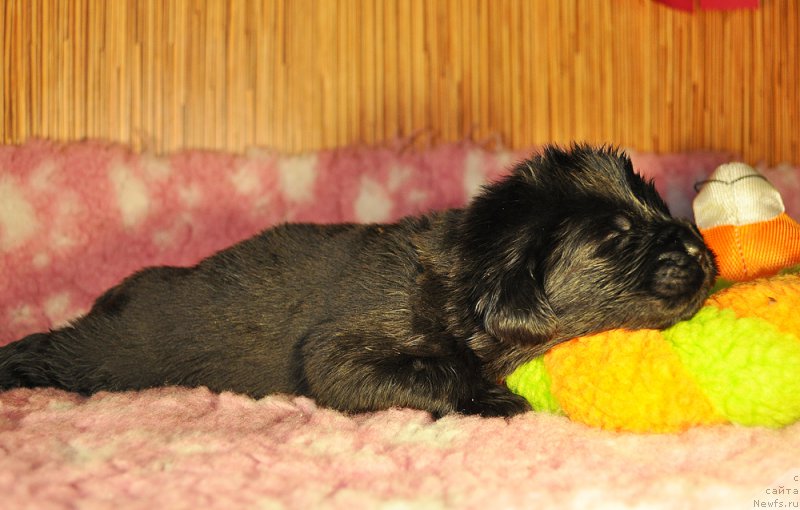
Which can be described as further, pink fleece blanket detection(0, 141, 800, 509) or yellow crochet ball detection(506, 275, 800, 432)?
yellow crochet ball detection(506, 275, 800, 432)

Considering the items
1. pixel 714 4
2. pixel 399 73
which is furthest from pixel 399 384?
pixel 714 4

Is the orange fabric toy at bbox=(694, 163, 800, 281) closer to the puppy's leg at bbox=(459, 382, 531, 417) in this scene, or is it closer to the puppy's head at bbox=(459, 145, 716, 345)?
the puppy's head at bbox=(459, 145, 716, 345)

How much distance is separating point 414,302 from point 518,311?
31cm

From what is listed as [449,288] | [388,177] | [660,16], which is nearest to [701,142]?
[660,16]

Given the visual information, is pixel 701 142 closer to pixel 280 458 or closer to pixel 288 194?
pixel 288 194

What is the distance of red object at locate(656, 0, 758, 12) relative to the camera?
9.75 feet

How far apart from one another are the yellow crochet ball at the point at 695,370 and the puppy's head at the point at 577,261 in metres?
0.07

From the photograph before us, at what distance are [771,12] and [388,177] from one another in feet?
5.13

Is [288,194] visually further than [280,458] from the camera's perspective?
Yes

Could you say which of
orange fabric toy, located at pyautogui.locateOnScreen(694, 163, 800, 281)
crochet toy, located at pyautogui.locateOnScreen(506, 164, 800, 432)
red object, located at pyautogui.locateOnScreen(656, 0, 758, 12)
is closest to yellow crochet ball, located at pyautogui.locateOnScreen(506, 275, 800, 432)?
crochet toy, located at pyautogui.locateOnScreen(506, 164, 800, 432)

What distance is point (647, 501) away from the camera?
114 centimetres

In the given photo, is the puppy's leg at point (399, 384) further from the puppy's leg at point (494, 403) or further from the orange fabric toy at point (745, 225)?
the orange fabric toy at point (745, 225)

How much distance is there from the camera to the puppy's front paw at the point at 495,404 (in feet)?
5.71

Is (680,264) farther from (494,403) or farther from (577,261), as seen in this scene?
(494,403)
